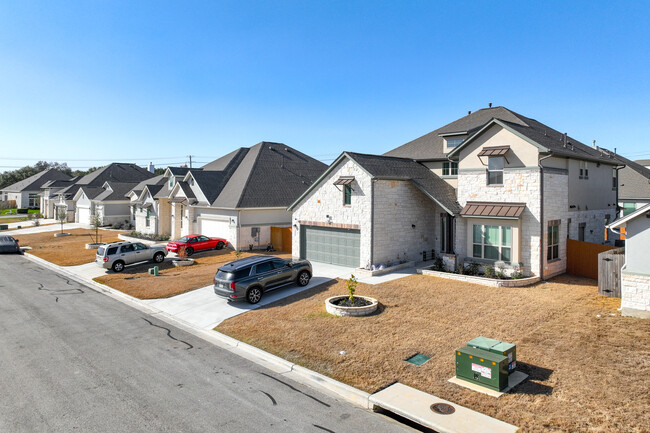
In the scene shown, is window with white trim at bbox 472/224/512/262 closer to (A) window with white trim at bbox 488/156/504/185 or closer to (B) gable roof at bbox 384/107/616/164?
(A) window with white trim at bbox 488/156/504/185

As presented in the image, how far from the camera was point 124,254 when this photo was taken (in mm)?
25328

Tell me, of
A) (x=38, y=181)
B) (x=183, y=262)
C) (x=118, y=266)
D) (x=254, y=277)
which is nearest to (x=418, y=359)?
(x=254, y=277)

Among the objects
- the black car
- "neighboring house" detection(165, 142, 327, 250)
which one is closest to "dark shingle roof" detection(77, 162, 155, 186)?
the black car

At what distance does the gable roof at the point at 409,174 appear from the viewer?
69.9 feet

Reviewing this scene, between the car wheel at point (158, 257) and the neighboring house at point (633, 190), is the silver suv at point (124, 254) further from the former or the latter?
the neighboring house at point (633, 190)

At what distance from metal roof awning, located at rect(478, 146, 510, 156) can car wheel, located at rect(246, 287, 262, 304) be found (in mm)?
12433

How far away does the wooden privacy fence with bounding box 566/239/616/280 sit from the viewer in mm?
19625

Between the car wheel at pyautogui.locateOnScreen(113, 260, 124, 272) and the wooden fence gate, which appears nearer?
the wooden fence gate

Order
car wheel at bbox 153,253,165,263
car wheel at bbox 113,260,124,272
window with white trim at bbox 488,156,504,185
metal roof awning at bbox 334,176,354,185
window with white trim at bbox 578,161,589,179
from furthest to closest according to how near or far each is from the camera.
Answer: car wheel at bbox 153,253,165,263
car wheel at bbox 113,260,124,272
metal roof awning at bbox 334,176,354,185
window with white trim at bbox 578,161,589,179
window with white trim at bbox 488,156,504,185

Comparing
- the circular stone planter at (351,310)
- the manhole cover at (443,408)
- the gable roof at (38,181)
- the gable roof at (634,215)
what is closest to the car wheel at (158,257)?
the circular stone planter at (351,310)

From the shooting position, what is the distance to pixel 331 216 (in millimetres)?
23734

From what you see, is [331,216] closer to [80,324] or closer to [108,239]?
[80,324]

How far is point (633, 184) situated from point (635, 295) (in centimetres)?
2970

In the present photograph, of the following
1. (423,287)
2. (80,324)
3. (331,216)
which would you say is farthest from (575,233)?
(80,324)
